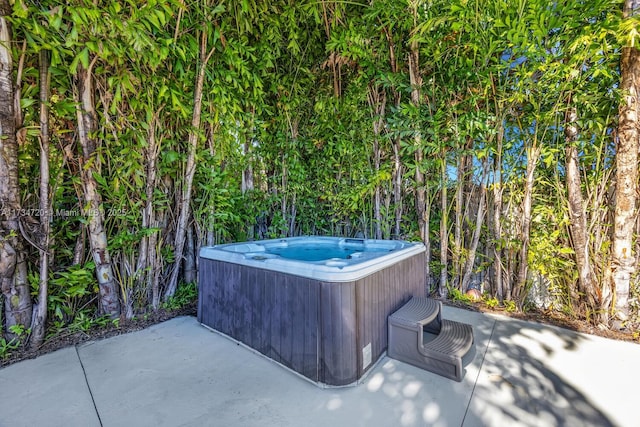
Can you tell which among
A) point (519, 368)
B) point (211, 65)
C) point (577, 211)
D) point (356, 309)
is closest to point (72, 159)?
point (211, 65)

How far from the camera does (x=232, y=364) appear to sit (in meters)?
1.75

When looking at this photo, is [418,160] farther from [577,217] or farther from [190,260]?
[190,260]

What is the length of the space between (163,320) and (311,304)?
5.42ft

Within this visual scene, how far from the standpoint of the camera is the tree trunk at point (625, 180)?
2012 millimetres

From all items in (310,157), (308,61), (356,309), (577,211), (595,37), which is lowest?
(356,309)

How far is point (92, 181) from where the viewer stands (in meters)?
2.07

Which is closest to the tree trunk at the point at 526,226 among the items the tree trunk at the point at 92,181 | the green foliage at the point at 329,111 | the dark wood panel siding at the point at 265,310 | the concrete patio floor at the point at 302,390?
the green foliage at the point at 329,111

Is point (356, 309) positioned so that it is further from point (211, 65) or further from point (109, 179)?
point (211, 65)

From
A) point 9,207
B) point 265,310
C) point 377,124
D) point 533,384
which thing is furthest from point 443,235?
point 9,207

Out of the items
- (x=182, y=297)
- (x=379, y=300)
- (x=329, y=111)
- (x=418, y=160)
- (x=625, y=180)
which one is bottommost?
(x=182, y=297)

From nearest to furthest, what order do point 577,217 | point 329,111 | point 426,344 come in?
point 426,344 → point 577,217 → point 329,111

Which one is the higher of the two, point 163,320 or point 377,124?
point 377,124

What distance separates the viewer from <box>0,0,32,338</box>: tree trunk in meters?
1.70

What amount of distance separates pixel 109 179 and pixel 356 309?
7.05 ft
